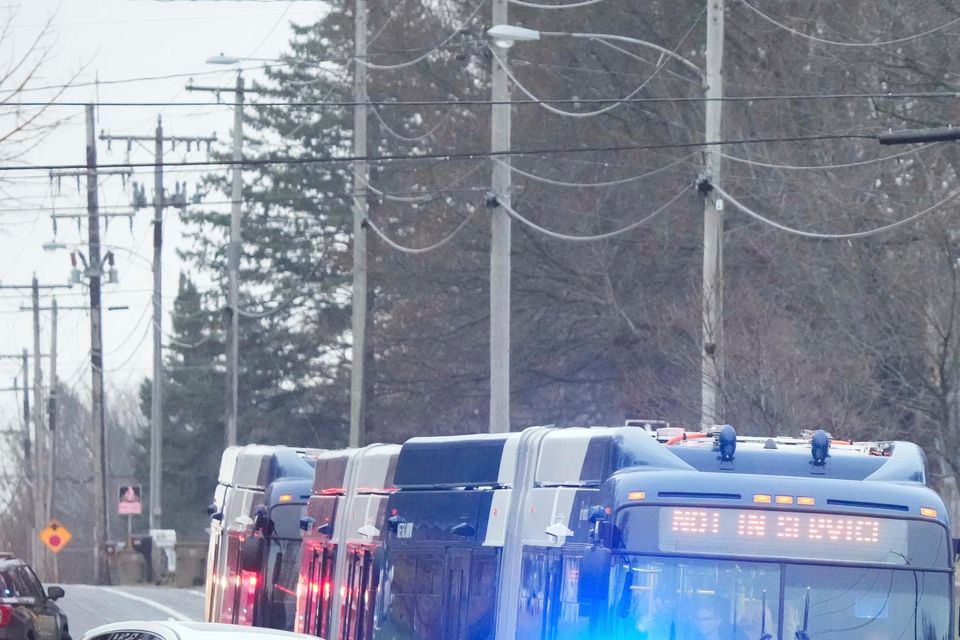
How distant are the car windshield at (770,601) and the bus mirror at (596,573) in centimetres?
6

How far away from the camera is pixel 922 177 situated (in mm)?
28938

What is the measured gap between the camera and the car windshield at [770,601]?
32.1ft

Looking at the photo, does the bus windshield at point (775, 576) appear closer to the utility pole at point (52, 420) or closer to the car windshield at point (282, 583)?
the car windshield at point (282, 583)

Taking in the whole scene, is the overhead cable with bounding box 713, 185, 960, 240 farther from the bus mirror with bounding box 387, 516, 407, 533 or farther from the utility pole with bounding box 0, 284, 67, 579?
the utility pole with bounding box 0, 284, 67, 579

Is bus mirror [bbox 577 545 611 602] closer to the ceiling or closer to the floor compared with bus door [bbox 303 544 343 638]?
closer to the ceiling

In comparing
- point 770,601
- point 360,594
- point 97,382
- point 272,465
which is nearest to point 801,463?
point 770,601

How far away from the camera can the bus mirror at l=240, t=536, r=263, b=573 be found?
16.9 metres

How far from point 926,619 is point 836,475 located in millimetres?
1151

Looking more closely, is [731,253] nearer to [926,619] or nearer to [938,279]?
[938,279]

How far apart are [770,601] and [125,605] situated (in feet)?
97.0

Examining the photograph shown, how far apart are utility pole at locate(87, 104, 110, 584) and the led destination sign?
4694 centimetres

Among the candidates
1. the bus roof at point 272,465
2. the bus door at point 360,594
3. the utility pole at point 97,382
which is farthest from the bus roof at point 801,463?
the utility pole at point 97,382

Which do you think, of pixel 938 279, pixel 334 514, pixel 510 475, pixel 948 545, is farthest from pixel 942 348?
pixel 948 545

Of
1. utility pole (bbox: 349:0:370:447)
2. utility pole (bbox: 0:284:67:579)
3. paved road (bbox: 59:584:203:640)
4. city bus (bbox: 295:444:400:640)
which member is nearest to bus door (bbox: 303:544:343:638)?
city bus (bbox: 295:444:400:640)
